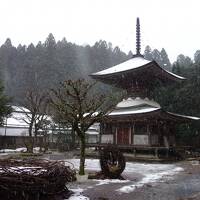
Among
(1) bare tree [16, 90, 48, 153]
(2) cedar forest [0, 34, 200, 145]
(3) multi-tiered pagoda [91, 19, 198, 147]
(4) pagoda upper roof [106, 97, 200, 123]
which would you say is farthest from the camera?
(2) cedar forest [0, 34, 200, 145]

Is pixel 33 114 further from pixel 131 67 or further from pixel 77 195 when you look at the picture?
pixel 77 195

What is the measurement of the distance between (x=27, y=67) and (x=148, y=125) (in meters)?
70.4

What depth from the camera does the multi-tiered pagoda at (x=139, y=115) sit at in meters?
32.1

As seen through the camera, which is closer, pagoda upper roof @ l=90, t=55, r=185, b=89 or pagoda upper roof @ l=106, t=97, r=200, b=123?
pagoda upper roof @ l=106, t=97, r=200, b=123

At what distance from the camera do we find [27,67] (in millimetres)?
97125

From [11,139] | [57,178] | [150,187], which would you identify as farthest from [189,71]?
[57,178]

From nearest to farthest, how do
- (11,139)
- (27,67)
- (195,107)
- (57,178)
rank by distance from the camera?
(57,178)
(195,107)
(11,139)
(27,67)

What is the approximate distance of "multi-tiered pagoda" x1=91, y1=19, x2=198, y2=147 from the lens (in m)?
32.1

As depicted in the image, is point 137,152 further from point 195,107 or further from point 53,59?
point 53,59

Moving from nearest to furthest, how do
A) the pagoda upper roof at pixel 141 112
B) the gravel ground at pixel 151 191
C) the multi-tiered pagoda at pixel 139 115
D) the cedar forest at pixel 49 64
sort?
the gravel ground at pixel 151 191
the pagoda upper roof at pixel 141 112
the multi-tiered pagoda at pixel 139 115
the cedar forest at pixel 49 64

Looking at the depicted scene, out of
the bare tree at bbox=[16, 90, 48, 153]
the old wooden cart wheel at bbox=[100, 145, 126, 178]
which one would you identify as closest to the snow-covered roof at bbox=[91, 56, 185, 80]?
the bare tree at bbox=[16, 90, 48, 153]

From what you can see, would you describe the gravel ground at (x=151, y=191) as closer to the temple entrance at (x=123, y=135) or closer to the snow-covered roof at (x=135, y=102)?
the temple entrance at (x=123, y=135)

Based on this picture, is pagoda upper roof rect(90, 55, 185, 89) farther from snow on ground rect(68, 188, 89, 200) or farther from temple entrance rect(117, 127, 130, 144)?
snow on ground rect(68, 188, 89, 200)

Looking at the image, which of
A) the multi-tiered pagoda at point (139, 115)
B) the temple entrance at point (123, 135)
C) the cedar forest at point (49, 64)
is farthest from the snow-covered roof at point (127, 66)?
the cedar forest at point (49, 64)
